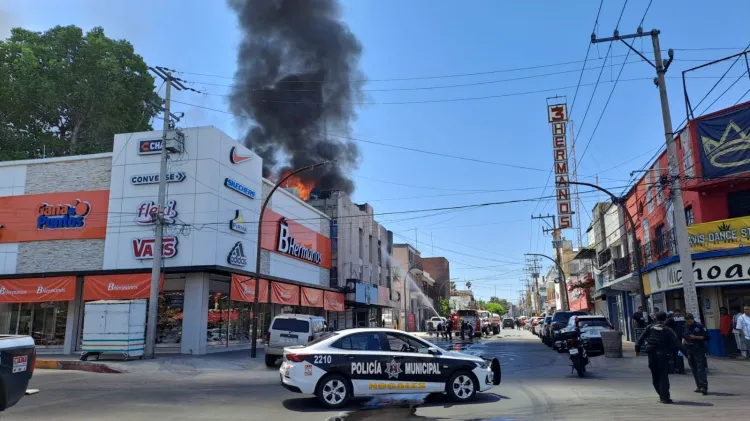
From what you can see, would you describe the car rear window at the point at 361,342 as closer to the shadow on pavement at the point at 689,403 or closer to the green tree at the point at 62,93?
the shadow on pavement at the point at 689,403

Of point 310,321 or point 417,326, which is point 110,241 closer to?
point 310,321

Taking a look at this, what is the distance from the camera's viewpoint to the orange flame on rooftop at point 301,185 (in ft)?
144

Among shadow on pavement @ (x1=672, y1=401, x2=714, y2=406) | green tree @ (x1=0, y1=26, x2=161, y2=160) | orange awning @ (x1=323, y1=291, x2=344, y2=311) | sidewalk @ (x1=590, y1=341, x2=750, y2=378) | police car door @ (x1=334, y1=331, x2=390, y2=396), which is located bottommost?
sidewalk @ (x1=590, y1=341, x2=750, y2=378)

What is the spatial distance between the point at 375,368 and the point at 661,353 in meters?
5.03

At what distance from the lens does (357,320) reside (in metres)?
47.5

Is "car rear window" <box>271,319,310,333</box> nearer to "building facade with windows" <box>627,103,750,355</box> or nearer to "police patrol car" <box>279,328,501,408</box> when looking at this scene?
"police patrol car" <box>279,328,501,408</box>

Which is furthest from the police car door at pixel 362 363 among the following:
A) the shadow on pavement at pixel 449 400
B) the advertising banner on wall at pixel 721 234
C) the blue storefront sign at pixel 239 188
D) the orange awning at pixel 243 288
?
the blue storefront sign at pixel 239 188

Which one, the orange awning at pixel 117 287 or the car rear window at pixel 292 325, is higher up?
the orange awning at pixel 117 287

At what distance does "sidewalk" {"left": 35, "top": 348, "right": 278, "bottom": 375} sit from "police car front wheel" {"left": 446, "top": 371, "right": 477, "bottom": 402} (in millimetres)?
10186

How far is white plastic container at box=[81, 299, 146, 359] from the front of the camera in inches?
733

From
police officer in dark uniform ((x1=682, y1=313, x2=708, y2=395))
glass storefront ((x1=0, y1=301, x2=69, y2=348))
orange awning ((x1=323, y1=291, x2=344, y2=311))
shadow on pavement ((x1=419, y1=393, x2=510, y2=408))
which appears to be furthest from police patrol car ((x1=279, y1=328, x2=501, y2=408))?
orange awning ((x1=323, y1=291, x2=344, y2=311))

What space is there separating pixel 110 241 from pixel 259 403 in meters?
16.4

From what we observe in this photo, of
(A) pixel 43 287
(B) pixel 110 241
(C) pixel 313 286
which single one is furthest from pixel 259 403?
(C) pixel 313 286

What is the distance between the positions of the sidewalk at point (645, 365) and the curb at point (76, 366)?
15495 mm
